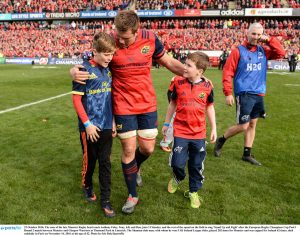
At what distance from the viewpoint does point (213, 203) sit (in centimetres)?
401

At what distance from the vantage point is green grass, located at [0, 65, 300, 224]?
3.67 metres

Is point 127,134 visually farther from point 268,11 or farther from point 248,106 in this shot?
point 268,11

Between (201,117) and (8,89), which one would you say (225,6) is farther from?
(201,117)

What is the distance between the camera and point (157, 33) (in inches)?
1746

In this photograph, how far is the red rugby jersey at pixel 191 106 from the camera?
401 centimetres

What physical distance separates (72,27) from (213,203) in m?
49.6

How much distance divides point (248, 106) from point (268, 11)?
41.9 m

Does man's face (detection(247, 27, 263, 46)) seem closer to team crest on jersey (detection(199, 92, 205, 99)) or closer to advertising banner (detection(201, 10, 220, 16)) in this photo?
team crest on jersey (detection(199, 92, 205, 99))

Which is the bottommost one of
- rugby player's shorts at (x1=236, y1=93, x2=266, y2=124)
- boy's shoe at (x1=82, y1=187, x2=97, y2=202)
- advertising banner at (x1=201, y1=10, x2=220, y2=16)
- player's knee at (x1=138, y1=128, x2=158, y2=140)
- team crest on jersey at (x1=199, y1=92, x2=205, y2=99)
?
advertising banner at (x1=201, y1=10, x2=220, y2=16)

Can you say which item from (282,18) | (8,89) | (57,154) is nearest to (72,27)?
(282,18)

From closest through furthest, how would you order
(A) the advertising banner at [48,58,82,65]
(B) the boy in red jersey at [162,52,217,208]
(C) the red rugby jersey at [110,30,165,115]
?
(C) the red rugby jersey at [110,30,165,115], (B) the boy in red jersey at [162,52,217,208], (A) the advertising banner at [48,58,82,65]

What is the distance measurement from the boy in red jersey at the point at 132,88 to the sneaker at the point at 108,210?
140 mm

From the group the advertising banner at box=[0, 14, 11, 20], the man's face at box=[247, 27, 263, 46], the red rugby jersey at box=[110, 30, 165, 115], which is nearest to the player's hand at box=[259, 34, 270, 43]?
the man's face at box=[247, 27, 263, 46]

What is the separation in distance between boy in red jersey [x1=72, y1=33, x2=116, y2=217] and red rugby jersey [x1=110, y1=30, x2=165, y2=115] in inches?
3.9
